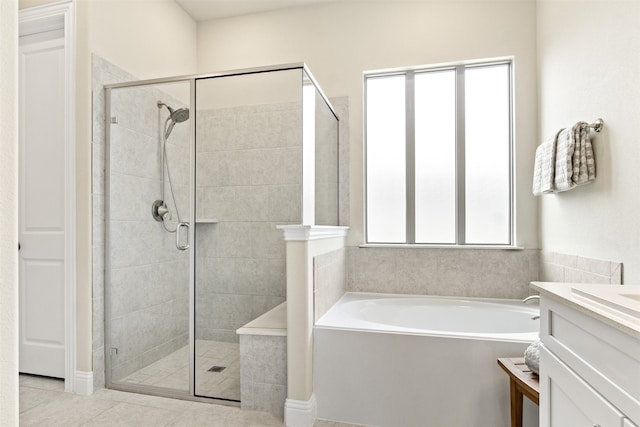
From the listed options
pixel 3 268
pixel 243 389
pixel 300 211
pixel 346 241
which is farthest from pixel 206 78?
pixel 3 268

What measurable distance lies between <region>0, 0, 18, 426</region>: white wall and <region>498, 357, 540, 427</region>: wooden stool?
1.63 meters

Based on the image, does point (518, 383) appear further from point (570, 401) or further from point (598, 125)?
point (598, 125)

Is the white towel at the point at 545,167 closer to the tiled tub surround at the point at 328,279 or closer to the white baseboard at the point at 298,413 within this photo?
the tiled tub surround at the point at 328,279

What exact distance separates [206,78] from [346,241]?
1.66m

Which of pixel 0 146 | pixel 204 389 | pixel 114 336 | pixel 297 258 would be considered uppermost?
pixel 0 146

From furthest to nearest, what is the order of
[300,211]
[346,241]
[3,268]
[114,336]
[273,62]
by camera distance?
[273,62] < [346,241] < [114,336] < [300,211] < [3,268]

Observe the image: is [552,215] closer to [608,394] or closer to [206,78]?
[608,394]

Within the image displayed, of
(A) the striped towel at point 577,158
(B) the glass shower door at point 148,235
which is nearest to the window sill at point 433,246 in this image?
(A) the striped towel at point 577,158

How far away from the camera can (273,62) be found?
133 inches

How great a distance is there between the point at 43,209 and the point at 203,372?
5.21 ft

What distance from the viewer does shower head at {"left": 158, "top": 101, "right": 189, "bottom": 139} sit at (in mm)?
2482

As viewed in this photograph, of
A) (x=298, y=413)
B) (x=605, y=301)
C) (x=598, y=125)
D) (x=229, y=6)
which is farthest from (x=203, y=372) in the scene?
(x=229, y=6)

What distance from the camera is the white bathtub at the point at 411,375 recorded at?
187cm

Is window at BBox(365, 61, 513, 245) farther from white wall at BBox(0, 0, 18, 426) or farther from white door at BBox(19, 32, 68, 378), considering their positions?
white wall at BBox(0, 0, 18, 426)
